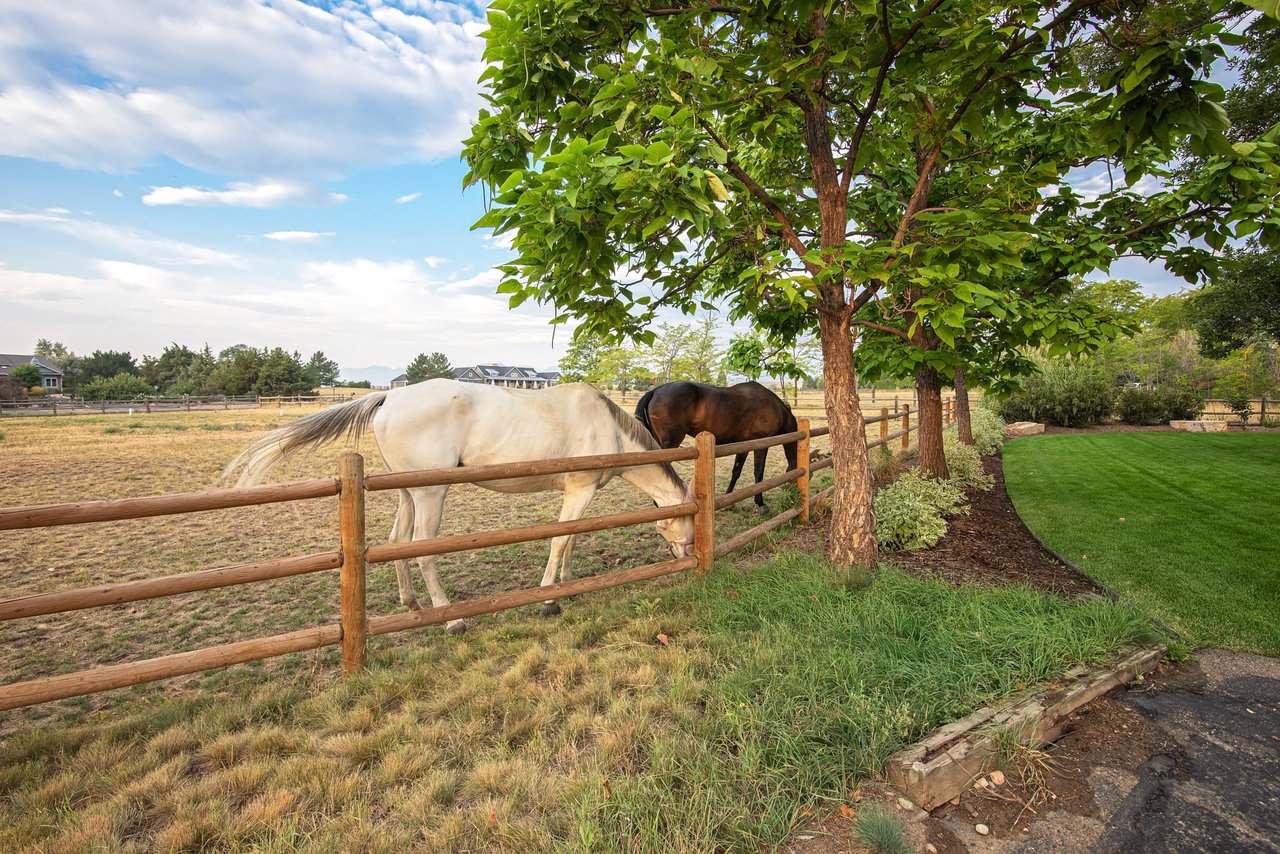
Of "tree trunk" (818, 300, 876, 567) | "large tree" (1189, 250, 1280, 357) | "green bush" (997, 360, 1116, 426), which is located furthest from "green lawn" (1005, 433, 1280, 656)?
"green bush" (997, 360, 1116, 426)

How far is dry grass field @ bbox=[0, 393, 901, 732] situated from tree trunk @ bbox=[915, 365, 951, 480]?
2542 millimetres

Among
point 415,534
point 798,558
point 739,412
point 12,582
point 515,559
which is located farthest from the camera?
point 739,412

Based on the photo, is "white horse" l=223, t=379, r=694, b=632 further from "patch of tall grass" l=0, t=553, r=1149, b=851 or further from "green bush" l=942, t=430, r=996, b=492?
A: "green bush" l=942, t=430, r=996, b=492

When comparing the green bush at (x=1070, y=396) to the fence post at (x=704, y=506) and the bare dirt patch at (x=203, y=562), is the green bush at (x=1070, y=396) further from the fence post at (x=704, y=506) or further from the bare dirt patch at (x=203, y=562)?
the fence post at (x=704, y=506)

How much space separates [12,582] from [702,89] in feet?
26.0

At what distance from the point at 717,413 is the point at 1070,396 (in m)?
21.3

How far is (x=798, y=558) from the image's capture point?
5.11 m

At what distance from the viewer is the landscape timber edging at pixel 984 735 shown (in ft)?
7.38

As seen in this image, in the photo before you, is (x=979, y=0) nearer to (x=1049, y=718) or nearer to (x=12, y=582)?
(x=1049, y=718)

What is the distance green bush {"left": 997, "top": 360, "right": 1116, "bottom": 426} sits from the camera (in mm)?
22266

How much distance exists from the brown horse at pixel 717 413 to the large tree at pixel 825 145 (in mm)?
2919

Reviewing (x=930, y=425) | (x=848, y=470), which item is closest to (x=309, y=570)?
(x=848, y=470)

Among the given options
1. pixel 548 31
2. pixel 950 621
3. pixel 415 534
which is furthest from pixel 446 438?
pixel 950 621

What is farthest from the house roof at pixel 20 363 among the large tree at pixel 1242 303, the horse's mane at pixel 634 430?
the large tree at pixel 1242 303
